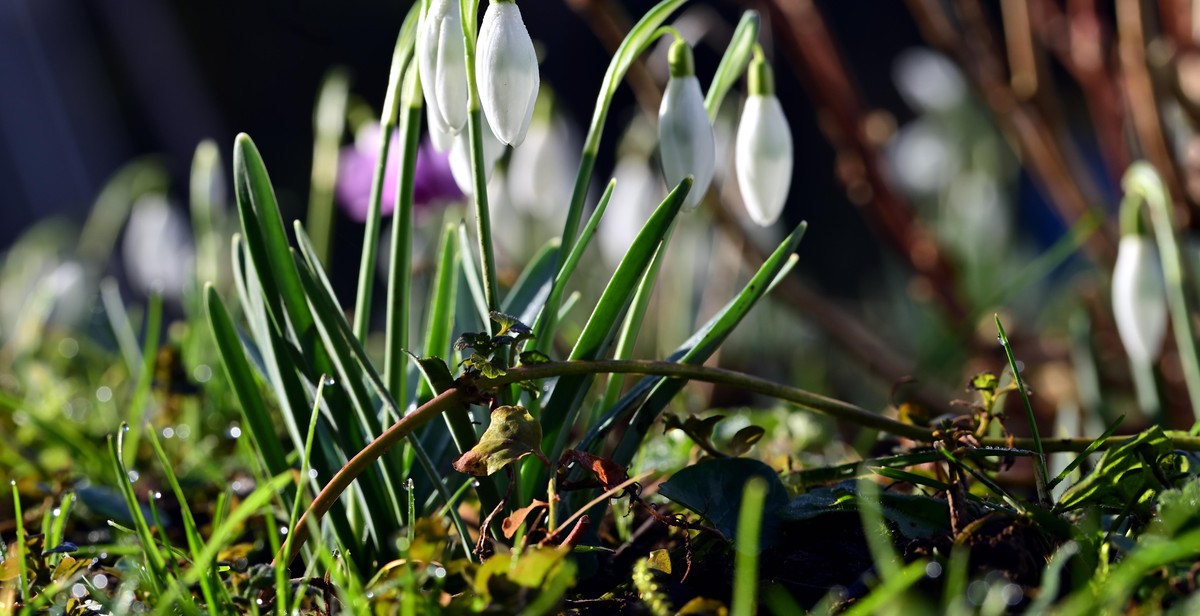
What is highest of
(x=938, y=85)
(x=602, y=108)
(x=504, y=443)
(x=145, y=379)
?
(x=938, y=85)

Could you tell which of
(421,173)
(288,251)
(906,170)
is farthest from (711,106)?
(906,170)

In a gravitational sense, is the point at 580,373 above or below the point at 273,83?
below

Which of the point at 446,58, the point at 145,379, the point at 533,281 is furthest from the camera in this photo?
the point at 145,379

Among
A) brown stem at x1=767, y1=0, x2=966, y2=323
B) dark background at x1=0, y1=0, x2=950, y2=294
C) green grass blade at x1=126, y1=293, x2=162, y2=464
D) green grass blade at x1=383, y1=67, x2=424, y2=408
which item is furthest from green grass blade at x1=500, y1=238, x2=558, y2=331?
dark background at x1=0, y1=0, x2=950, y2=294

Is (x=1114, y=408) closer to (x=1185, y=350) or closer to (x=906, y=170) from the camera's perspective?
(x=1185, y=350)

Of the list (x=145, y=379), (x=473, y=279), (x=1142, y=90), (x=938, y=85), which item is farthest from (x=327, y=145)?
(x=938, y=85)

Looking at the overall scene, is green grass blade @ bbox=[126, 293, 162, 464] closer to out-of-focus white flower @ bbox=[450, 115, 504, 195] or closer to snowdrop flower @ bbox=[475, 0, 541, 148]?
out-of-focus white flower @ bbox=[450, 115, 504, 195]

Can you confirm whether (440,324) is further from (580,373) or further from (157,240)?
(157,240)

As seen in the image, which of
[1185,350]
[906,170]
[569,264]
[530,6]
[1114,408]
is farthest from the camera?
[530,6]
